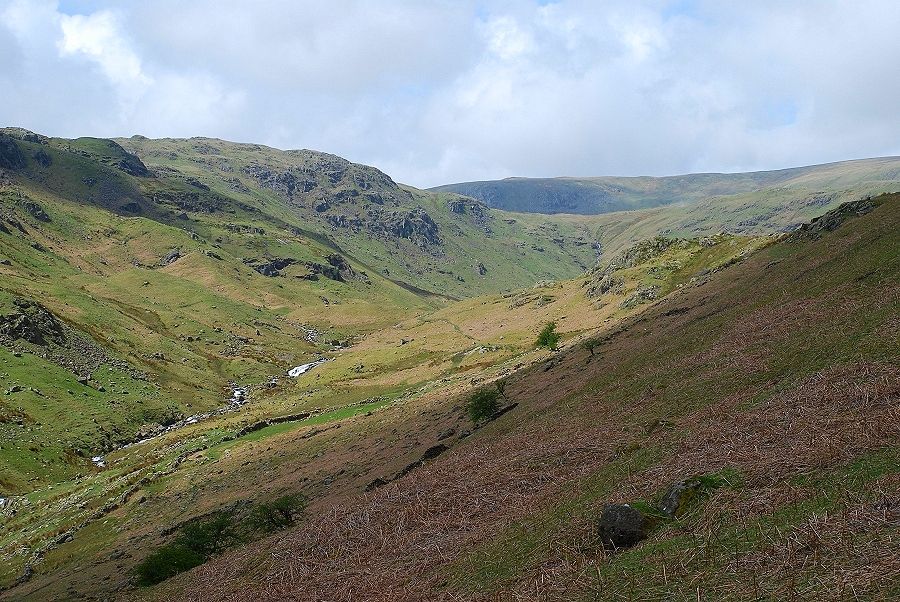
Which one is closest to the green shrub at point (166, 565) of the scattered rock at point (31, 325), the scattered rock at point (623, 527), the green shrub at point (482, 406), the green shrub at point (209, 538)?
the green shrub at point (209, 538)

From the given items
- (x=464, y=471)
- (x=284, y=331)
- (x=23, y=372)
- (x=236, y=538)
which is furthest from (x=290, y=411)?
(x=284, y=331)

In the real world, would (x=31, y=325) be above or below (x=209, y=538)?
above

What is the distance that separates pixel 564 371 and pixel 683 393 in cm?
2183

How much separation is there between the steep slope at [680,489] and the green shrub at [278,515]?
10.3 ft

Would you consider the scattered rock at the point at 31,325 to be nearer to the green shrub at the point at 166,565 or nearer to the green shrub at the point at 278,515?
the green shrub at the point at 166,565

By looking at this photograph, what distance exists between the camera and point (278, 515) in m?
31.3

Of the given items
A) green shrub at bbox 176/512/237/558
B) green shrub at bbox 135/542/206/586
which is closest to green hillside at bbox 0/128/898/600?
green shrub at bbox 135/542/206/586

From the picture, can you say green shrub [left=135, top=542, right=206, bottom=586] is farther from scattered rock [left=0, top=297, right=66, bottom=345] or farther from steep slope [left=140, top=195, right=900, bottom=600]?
scattered rock [left=0, top=297, right=66, bottom=345]

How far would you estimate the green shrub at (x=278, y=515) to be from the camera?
2939 centimetres

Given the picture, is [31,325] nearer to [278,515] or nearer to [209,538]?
[209,538]

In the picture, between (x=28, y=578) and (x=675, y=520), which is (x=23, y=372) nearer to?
(x=28, y=578)

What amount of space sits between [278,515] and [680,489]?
23.8 m

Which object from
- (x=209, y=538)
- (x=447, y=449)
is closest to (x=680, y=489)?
(x=447, y=449)

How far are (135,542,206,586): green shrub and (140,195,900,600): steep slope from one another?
7.27 feet
